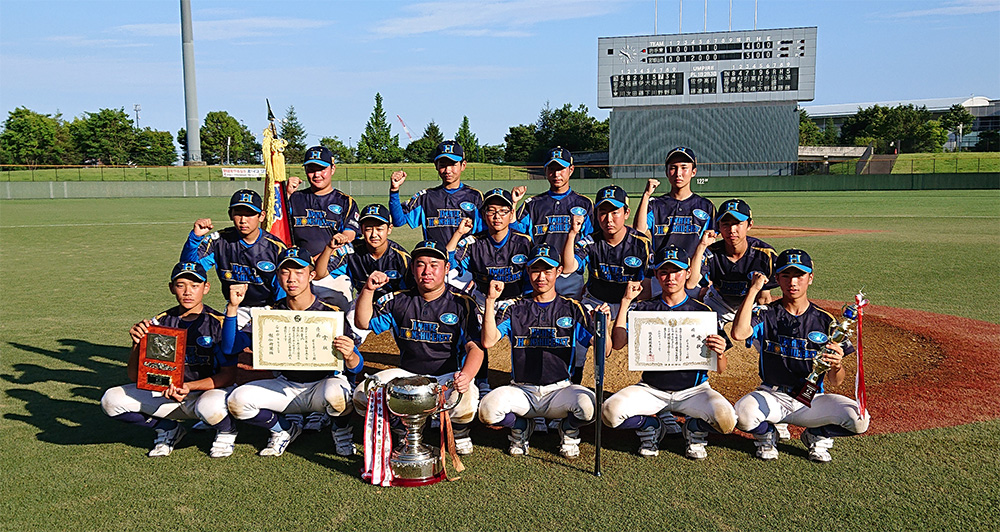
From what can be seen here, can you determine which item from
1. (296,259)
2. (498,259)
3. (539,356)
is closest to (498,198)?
(498,259)

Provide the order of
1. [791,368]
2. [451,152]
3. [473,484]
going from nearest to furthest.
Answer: [473,484] < [791,368] < [451,152]

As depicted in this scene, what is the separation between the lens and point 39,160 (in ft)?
244

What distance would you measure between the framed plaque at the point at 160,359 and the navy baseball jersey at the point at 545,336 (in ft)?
7.55

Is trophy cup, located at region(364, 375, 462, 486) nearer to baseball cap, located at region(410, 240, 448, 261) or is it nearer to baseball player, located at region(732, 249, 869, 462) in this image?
baseball cap, located at region(410, 240, 448, 261)

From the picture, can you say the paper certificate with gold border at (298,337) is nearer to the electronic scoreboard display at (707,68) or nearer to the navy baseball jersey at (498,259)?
the navy baseball jersey at (498,259)

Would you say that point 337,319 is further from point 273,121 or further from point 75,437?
point 273,121

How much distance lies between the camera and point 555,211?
7.54m

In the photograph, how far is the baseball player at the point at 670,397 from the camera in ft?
17.8

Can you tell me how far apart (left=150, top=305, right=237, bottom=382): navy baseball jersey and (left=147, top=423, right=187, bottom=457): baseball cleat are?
39 centimetres

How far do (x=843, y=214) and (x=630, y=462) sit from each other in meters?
26.7

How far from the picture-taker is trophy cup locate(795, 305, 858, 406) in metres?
5.24

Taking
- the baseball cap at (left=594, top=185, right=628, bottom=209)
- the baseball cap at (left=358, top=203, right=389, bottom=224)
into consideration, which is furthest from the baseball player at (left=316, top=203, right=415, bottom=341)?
the baseball cap at (left=594, top=185, right=628, bottom=209)

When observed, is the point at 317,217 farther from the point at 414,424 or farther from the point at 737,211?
the point at 737,211

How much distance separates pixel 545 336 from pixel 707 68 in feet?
167
